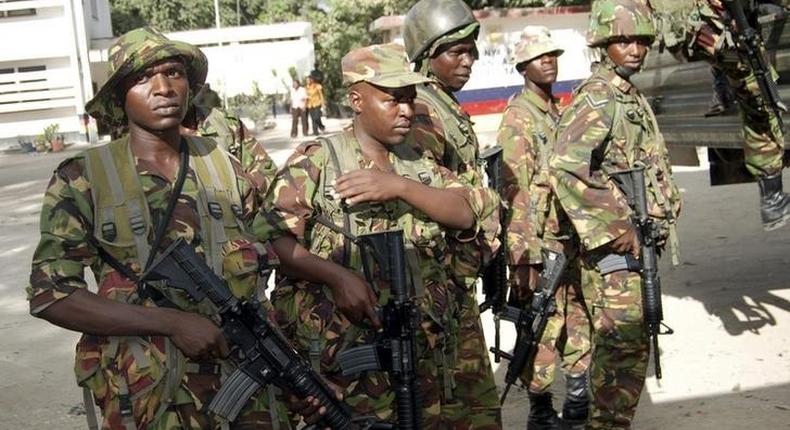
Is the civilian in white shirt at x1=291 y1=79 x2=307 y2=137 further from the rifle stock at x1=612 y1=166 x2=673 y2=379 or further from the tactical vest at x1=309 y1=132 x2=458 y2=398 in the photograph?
the tactical vest at x1=309 y1=132 x2=458 y2=398

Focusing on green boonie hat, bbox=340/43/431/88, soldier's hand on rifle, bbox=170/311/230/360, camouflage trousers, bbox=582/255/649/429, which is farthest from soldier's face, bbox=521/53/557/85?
soldier's hand on rifle, bbox=170/311/230/360

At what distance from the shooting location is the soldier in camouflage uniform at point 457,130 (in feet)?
11.8

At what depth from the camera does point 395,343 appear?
296 cm

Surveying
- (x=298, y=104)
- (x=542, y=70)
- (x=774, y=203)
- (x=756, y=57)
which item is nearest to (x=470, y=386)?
(x=542, y=70)

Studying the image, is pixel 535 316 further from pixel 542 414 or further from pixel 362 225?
pixel 362 225

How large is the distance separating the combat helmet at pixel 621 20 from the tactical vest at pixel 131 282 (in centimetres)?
221

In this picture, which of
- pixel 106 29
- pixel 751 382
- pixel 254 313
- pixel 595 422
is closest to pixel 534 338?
pixel 595 422

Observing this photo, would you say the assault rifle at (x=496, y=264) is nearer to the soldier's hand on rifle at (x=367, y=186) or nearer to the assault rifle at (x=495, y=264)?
the assault rifle at (x=495, y=264)

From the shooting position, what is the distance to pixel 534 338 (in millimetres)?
4711

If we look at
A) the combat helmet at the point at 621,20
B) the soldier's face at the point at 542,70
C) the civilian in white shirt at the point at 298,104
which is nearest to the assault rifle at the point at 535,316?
the combat helmet at the point at 621,20

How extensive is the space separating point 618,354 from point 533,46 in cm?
207

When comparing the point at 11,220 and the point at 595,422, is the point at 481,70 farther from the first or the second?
the point at 595,422

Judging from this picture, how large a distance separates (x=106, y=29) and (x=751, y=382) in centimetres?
3636

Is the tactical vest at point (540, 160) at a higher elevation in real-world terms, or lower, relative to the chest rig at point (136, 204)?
lower
